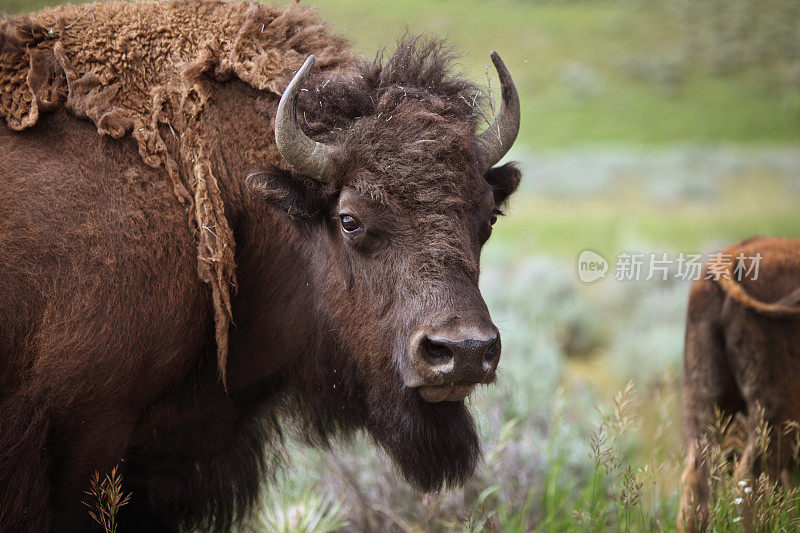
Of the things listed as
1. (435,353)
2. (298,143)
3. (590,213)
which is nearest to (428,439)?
(435,353)

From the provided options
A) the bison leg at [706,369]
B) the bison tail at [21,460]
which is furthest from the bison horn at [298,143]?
the bison leg at [706,369]

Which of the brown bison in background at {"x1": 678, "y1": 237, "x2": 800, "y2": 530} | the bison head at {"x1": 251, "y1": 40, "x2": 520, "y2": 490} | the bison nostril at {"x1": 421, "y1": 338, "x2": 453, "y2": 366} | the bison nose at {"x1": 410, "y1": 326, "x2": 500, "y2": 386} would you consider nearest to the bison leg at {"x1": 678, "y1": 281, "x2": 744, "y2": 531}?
the brown bison in background at {"x1": 678, "y1": 237, "x2": 800, "y2": 530}

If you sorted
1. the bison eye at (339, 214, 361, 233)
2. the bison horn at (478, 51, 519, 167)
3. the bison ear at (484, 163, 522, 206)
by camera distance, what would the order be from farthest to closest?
the bison ear at (484, 163, 522, 206), the bison horn at (478, 51, 519, 167), the bison eye at (339, 214, 361, 233)

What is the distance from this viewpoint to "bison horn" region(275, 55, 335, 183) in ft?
10.0

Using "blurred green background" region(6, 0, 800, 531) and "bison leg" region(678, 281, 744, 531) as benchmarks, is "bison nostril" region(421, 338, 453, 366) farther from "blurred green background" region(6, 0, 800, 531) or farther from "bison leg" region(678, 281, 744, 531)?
"bison leg" region(678, 281, 744, 531)

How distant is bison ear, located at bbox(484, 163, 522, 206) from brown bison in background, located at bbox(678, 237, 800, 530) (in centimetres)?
195

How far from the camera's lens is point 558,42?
38.2 m

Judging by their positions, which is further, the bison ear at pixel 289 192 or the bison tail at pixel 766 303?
the bison tail at pixel 766 303

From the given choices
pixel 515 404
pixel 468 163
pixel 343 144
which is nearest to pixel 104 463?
pixel 343 144

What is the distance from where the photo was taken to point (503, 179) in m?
3.70

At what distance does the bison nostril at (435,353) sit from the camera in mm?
2941

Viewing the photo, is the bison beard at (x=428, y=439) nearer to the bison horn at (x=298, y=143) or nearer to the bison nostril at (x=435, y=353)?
the bison nostril at (x=435, y=353)

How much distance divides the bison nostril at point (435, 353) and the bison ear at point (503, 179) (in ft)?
3.39

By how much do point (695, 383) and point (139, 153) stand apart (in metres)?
4.03
